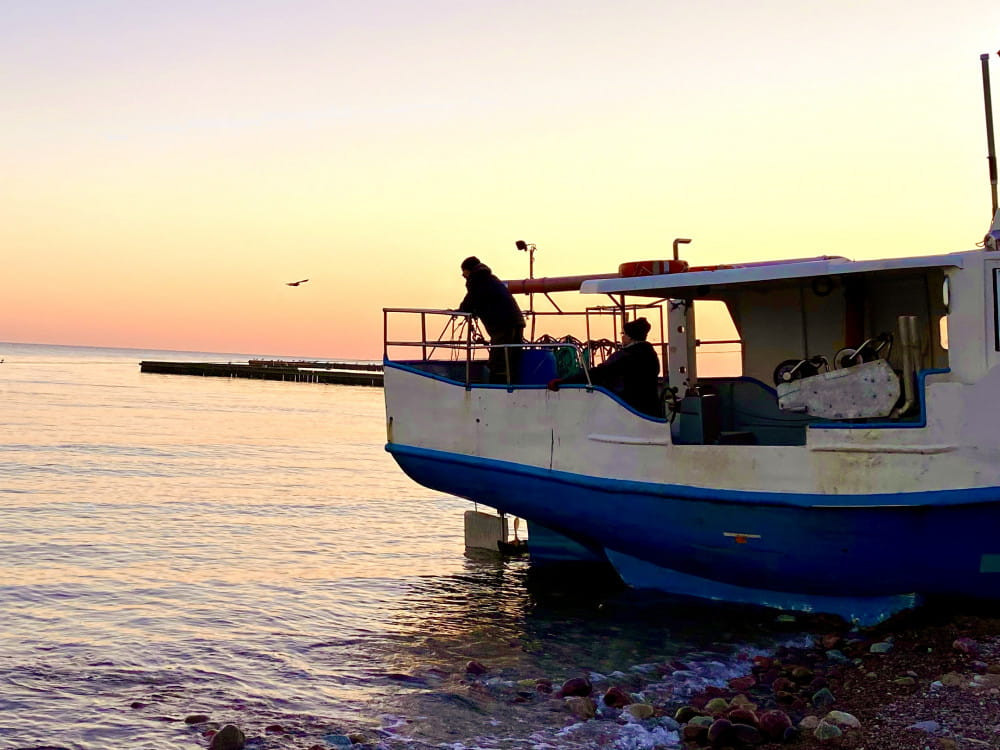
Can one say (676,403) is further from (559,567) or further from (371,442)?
(371,442)

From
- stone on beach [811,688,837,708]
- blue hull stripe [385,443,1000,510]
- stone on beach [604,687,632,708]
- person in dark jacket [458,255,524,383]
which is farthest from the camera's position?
person in dark jacket [458,255,524,383]

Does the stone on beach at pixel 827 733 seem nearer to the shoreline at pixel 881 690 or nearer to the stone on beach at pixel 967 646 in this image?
the shoreline at pixel 881 690

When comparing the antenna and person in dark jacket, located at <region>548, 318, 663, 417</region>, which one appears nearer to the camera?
person in dark jacket, located at <region>548, 318, 663, 417</region>

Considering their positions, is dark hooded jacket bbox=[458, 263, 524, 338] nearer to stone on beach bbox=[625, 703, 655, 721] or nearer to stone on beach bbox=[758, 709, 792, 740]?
stone on beach bbox=[625, 703, 655, 721]

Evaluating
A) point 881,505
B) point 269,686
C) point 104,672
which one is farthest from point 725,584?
point 104,672

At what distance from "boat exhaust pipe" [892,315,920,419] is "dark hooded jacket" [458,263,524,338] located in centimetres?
441

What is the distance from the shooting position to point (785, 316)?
33.9 feet

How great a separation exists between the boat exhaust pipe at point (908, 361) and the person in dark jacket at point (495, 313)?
425 centimetres

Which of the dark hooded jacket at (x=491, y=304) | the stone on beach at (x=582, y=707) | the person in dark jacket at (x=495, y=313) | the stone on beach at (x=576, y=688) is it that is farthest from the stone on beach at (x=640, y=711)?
the dark hooded jacket at (x=491, y=304)

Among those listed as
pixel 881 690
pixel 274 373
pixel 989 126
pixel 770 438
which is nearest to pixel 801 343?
pixel 770 438

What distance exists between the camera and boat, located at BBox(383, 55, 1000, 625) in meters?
7.71

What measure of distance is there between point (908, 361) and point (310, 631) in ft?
19.4

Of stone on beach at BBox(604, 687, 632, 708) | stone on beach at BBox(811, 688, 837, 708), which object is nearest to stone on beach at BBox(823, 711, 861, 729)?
stone on beach at BBox(811, 688, 837, 708)

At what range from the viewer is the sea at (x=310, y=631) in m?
6.60
